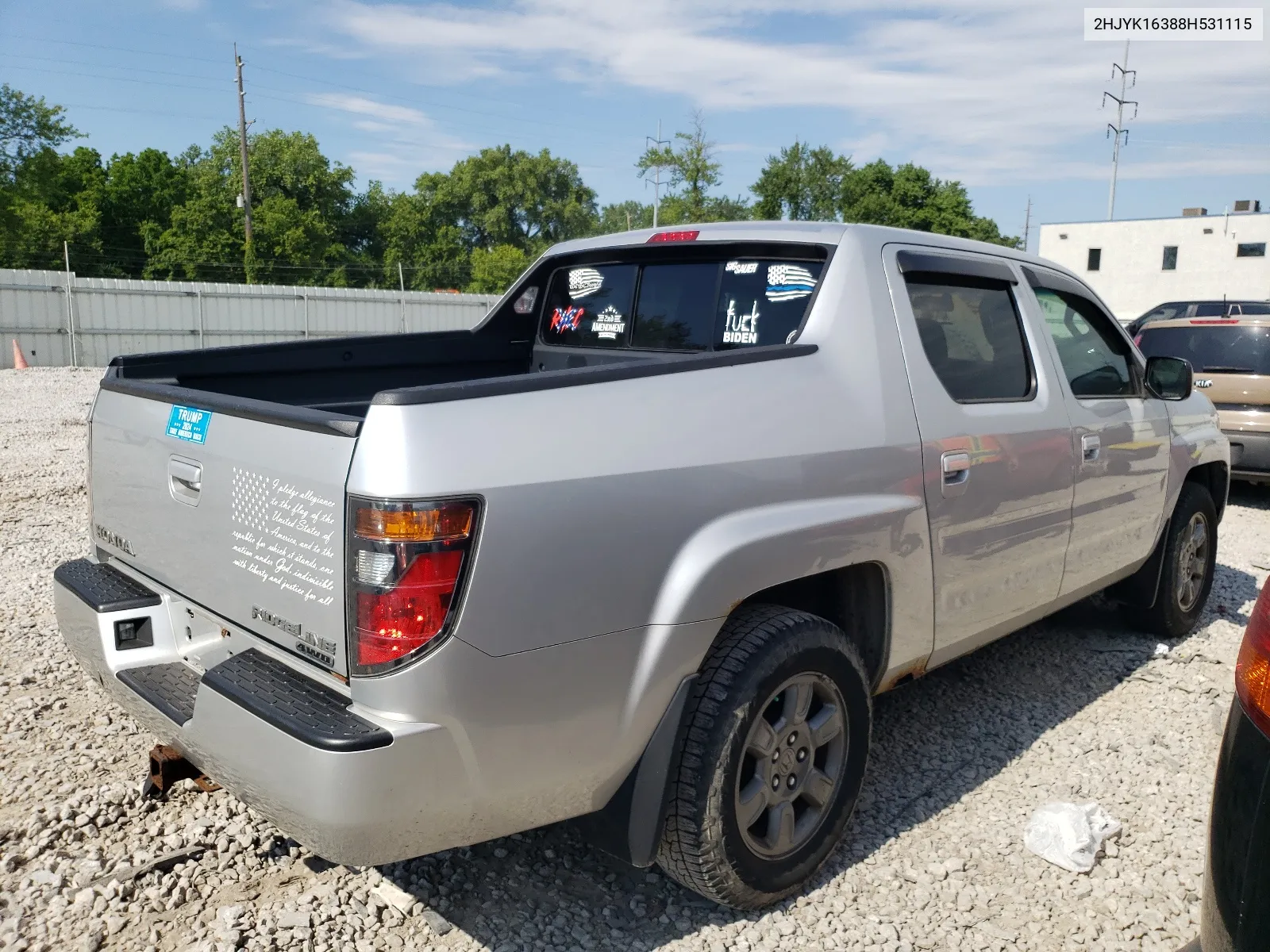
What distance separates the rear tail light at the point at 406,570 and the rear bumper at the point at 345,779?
0.60ft

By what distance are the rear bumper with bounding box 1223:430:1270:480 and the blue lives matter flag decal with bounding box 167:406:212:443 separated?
8.95 meters

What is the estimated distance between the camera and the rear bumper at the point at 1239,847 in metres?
1.71

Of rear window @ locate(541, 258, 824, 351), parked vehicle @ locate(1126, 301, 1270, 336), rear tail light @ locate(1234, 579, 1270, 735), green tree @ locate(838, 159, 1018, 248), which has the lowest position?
rear tail light @ locate(1234, 579, 1270, 735)

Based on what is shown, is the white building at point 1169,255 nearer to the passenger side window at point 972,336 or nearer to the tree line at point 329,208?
the tree line at point 329,208

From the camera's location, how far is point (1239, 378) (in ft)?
29.5

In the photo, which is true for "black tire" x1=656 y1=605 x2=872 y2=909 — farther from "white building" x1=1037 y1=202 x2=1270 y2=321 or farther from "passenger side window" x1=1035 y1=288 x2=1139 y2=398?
"white building" x1=1037 y1=202 x2=1270 y2=321

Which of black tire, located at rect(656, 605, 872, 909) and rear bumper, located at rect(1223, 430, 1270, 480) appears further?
rear bumper, located at rect(1223, 430, 1270, 480)

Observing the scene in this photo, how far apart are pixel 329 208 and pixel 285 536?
2896 inches

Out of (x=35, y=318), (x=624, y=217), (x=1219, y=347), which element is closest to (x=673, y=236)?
(x=1219, y=347)

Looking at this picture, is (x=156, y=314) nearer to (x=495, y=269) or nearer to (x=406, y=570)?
(x=406, y=570)

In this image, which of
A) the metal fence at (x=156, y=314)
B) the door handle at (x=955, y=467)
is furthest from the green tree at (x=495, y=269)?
the door handle at (x=955, y=467)

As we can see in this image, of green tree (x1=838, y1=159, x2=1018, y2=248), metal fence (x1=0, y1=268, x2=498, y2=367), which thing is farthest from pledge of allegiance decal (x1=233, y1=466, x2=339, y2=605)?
green tree (x1=838, y1=159, x2=1018, y2=248)

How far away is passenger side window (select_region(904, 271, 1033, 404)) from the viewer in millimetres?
3379

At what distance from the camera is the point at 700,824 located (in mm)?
2582
